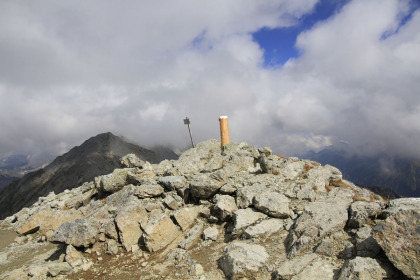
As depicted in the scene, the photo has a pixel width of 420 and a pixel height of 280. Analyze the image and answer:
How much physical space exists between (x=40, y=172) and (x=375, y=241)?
195 feet

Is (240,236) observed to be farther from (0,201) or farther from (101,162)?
(0,201)

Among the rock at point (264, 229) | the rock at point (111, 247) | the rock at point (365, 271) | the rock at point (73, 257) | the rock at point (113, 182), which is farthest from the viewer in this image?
the rock at point (113, 182)

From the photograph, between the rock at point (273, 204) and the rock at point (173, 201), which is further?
the rock at point (173, 201)

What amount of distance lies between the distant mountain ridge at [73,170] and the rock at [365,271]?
41.7 metres

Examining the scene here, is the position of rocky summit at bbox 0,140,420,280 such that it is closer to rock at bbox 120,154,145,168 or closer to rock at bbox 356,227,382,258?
rock at bbox 356,227,382,258

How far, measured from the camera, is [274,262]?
28.0ft

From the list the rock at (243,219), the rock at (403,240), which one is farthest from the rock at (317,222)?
the rock at (403,240)

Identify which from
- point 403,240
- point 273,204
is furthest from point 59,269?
point 403,240

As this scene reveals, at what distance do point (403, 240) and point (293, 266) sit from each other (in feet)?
11.0

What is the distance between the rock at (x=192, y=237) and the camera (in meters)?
10.8

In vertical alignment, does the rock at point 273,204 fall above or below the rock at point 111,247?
above

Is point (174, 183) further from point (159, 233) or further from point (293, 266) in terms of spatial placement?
point (293, 266)

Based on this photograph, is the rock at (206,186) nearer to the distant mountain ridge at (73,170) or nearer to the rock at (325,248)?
the rock at (325,248)

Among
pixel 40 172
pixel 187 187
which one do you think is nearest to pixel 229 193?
pixel 187 187
